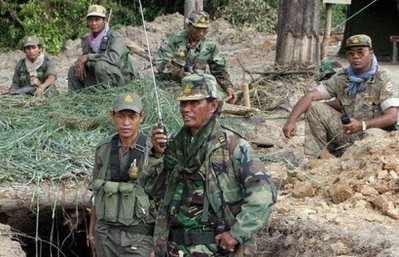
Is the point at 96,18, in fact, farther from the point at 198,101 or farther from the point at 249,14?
the point at 249,14

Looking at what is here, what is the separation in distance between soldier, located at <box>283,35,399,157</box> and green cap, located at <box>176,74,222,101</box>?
2840 millimetres

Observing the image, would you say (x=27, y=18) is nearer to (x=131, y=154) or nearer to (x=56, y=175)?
(x=56, y=175)

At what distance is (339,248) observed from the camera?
554 cm

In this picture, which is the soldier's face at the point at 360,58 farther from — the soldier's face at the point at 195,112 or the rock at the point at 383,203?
the soldier's face at the point at 195,112

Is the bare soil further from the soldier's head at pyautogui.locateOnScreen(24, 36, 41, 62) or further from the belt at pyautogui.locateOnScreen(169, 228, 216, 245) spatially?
the soldier's head at pyautogui.locateOnScreen(24, 36, 41, 62)

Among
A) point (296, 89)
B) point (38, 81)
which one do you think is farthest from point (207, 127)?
point (296, 89)

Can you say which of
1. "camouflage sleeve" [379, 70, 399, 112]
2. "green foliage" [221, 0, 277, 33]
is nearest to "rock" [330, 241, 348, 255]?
"camouflage sleeve" [379, 70, 399, 112]

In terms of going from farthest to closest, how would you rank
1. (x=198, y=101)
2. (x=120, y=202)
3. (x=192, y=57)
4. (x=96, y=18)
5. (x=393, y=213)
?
(x=192, y=57)
(x=96, y=18)
(x=393, y=213)
(x=120, y=202)
(x=198, y=101)

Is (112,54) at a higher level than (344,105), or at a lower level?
higher

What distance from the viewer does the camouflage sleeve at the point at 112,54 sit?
8.98 metres

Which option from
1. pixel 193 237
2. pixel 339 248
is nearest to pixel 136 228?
pixel 193 237

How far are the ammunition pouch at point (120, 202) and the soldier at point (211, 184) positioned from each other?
3.10 ft

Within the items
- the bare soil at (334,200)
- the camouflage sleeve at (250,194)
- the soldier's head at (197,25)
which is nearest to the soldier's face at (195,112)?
the camouflage sleeve at (250,194)

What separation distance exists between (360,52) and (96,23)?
2.94 meters
